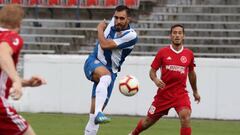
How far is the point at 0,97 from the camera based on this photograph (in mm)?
7242

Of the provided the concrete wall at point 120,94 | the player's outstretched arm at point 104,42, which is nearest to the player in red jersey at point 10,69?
the player's outstretched arm at point 104,42

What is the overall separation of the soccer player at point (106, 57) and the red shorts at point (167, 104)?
33.3 inches

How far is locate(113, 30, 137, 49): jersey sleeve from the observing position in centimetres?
1129

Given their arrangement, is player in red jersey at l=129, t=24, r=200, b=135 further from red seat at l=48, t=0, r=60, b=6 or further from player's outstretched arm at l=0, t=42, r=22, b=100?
red seat at l=48, t=0, r=60, b=6

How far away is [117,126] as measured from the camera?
1497cm

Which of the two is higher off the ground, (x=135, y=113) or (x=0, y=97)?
(x=0, y=97)

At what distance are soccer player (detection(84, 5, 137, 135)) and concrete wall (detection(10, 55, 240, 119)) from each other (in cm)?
634

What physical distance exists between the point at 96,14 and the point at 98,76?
15794 millimetres

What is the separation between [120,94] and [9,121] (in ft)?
35.2

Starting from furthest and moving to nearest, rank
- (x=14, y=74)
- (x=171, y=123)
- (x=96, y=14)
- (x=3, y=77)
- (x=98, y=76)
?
(x=96, y=14)
(x=171, y=123)
(x=98, y=76)
(x=3, y=77)
(x=14, y=74)

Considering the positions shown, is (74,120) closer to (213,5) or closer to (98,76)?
(98,76)

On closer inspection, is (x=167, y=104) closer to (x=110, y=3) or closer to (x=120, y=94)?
(x=120, y=94)

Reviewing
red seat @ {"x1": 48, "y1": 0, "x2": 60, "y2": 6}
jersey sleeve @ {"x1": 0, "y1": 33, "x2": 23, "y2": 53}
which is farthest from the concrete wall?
jersey sleeve @ {"x1": 0, "y1": 33, "x2": 23, "y2": 53}

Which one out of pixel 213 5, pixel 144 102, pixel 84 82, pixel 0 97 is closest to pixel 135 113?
pixel 144 102
